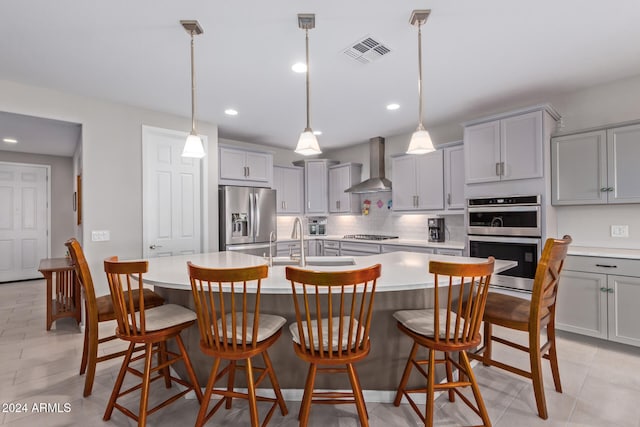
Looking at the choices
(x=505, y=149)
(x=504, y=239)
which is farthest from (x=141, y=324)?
(x=505, y=149)

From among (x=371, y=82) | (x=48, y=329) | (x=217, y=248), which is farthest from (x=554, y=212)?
(x=48, y=329)

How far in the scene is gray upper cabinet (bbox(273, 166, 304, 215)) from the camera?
5547mm

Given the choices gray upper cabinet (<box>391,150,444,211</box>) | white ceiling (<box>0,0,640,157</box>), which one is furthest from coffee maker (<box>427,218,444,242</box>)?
white ceiling (<box>0,0,640,157</box>)

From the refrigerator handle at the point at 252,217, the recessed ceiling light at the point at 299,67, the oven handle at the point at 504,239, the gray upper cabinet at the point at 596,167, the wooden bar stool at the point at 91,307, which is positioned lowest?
the wooden bar stool at the point at 91,307

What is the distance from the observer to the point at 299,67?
2773 mm

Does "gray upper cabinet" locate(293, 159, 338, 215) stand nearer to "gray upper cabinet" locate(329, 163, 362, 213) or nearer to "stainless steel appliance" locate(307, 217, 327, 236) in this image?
"gray upper cabinet" locate(329, 163, 362, 213)

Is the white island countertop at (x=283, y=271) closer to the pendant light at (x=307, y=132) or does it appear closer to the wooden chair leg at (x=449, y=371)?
the wooden chair leg at (x=449, y=371)

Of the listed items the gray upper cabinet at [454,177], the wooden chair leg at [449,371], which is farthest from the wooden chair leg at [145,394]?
the gray upper cabinet at [454,177]

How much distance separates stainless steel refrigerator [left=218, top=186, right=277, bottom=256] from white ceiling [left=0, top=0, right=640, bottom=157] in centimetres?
123

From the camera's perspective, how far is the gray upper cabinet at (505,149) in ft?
10.5

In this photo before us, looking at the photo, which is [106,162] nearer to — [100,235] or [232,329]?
[100,235]

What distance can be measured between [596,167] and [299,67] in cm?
304

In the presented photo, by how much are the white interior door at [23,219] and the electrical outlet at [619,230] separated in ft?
29.7

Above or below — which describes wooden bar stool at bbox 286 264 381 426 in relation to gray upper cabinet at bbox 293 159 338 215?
below
